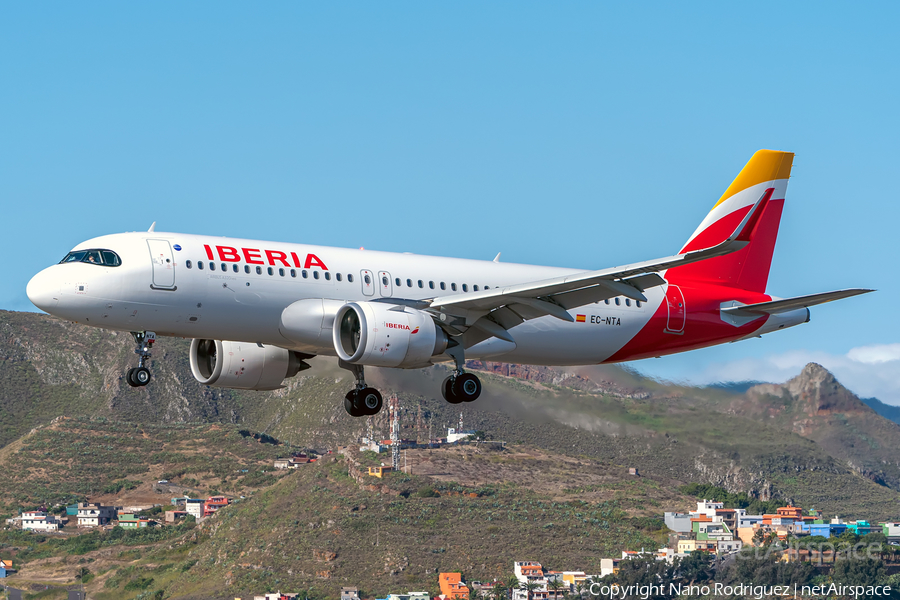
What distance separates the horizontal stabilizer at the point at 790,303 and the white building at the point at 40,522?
9991cm

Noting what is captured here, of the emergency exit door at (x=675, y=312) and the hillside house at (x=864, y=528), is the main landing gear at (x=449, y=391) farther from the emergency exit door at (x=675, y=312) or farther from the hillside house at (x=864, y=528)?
the hillside house at (x=864, y=528)

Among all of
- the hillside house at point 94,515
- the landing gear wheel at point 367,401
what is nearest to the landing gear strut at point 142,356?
the landing gear wheel at point 367,401

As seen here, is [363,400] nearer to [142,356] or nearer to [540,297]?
[540,297]

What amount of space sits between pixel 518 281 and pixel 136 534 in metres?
101

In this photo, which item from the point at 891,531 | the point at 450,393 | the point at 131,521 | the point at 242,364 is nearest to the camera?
the point at 450,393

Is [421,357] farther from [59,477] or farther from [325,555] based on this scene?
[59,477]

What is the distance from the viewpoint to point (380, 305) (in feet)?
109

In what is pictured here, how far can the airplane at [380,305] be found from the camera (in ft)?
103

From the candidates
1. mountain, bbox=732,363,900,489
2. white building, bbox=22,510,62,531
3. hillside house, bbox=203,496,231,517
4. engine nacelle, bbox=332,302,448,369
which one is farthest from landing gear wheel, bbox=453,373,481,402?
hillside house, bbox=203,496,231,517

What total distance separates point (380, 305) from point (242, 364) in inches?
231

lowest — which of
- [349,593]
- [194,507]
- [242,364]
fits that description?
[349,593]

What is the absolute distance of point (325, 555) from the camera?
373ft

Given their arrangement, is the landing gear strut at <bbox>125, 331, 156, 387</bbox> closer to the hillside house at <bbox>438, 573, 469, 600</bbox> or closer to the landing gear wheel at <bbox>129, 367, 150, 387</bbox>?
the landing gear wheel at <bbox>129, 367, 150, 387</bbox>

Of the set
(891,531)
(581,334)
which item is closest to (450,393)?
(581,334)
